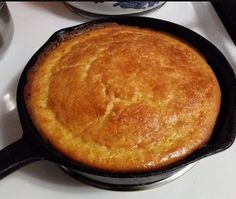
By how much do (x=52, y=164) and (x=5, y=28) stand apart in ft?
1.20

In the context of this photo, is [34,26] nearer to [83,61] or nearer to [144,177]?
[83,61]

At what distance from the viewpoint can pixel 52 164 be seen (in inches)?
30.4

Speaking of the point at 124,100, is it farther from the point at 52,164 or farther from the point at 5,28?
the point at 5,28

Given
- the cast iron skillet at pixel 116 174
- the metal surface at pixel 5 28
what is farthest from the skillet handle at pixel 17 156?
the metal surface at pixel 5 28

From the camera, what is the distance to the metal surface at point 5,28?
92 cm

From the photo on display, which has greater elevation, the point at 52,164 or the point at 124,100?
the point at 124,100

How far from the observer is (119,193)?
2.40 ft

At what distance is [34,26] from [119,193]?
0.53 m

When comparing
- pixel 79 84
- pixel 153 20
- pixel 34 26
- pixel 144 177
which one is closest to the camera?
pixel 144 177

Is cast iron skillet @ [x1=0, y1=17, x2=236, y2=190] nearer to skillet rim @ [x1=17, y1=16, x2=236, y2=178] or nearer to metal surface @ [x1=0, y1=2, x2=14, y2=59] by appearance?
skillet rim @ [x1=17, y1=16, x2=236, y2=178]

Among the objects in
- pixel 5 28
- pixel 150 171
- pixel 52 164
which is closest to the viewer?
pixel 150 171

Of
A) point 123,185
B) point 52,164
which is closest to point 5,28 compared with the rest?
point 52,164

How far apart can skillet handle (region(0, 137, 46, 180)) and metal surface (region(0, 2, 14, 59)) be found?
346 mm

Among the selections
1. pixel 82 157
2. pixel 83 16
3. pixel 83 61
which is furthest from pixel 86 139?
pixel 83 16
